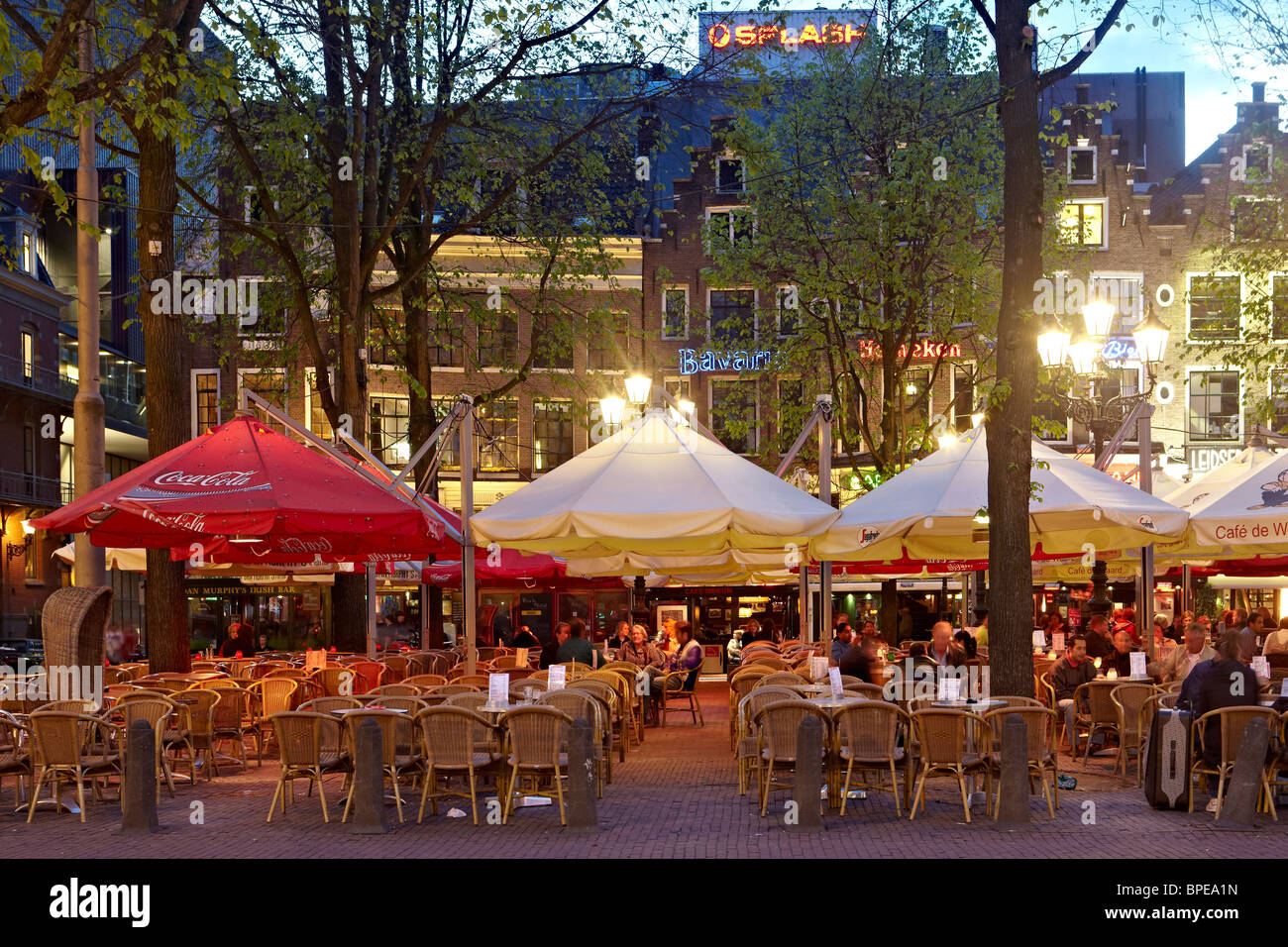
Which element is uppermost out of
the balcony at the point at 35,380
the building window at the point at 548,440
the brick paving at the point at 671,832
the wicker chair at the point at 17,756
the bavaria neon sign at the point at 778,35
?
the bavaria neon sign at the point at 778,35

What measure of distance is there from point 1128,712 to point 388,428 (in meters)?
30.3

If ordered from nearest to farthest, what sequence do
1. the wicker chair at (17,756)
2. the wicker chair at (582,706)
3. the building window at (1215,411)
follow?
the wicker chair at (17,756)
the wicker chair at (582,706)
the building window at (1215,411)

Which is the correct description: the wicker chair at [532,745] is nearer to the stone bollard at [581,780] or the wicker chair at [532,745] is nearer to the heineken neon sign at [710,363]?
the stone bollard at [581,780]

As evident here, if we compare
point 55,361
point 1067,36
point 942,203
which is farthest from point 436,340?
point 1067,36

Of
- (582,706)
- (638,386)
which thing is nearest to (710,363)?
(638,386)

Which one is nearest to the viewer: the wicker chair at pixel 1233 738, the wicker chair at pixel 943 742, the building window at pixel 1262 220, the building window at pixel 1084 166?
the wicker chair at pixel 1233 738

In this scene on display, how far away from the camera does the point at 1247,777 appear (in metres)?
12.0

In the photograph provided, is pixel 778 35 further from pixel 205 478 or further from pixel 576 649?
pixel 205 478

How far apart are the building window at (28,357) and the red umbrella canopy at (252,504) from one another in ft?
108

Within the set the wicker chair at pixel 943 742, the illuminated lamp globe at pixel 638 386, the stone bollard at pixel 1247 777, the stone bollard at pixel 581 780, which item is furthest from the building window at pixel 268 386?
the stone bollard at pixel 1247 777

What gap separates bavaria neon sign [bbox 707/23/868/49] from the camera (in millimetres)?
20984

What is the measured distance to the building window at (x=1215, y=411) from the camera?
41500mm

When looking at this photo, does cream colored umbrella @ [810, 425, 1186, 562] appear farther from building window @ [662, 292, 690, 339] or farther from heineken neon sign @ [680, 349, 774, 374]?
heineken neon sign @ [680, 349, 774, 374]

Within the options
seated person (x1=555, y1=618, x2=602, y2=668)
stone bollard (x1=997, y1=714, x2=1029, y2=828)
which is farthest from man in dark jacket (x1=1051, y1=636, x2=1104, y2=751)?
seated person (x1=555, y1=618, x2=602, y2=668)
